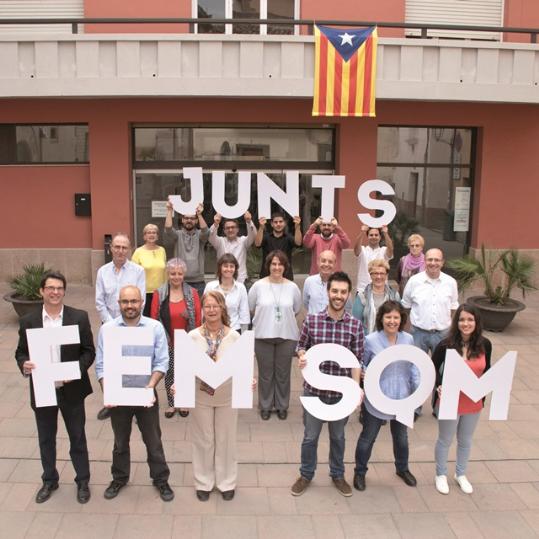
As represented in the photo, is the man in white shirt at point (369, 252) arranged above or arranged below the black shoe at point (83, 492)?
above

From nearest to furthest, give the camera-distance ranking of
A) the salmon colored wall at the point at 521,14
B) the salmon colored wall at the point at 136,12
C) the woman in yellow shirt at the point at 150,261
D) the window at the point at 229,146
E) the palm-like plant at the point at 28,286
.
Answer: the woman in yellow shirt at the point at 150,261 < the palm-like plant at the point at 28,286 < the salmon colored wall at the point at 136,12 < the salmon colored wall at the point at 521,14 < the window at the point at 229,146

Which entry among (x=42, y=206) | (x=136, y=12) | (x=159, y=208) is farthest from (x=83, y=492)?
(x=136, y=12)

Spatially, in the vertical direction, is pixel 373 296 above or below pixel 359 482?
above

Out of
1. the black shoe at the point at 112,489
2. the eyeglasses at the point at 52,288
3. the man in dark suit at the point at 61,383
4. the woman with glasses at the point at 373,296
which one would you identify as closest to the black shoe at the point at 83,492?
the man in dark suit at the point at 61,383

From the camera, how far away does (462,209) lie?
12391mm

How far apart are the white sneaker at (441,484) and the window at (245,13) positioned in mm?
8835

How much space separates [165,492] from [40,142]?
29.3ft

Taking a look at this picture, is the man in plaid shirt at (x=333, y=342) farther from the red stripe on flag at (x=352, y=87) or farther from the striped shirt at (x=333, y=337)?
the red stripe on flag at (x=352, y=87)

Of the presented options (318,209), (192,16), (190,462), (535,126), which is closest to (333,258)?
(190,462)

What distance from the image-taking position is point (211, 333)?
450cm

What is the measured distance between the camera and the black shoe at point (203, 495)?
15.1ft

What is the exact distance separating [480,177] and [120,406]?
9.64m

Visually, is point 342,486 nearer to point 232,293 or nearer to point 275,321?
point 275,321

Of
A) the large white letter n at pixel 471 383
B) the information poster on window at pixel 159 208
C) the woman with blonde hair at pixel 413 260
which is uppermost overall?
the information poster on window at pixel 159 208
